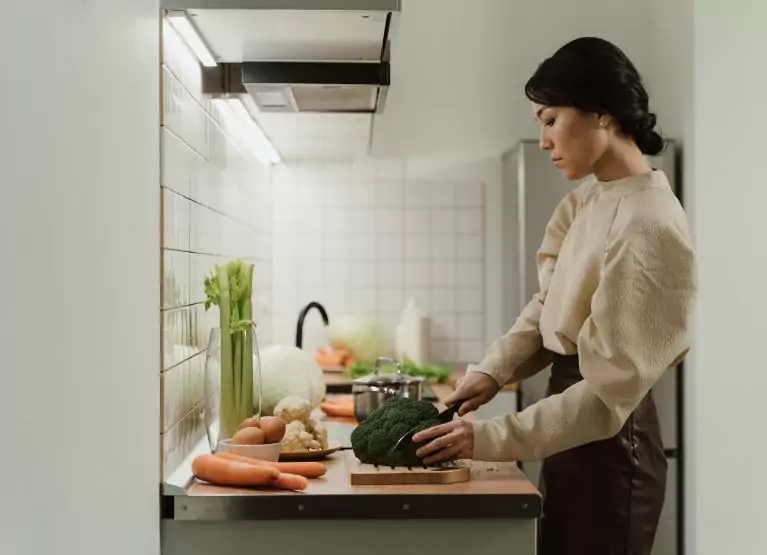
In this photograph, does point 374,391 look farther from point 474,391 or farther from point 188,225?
point 188,225

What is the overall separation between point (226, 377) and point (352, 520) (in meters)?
0.48

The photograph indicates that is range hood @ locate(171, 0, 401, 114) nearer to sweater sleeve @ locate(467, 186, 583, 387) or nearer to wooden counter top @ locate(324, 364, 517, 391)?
sweater sleeve @ locate(467, 186, 583, 387)

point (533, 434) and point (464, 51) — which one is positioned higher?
point (464, 51)

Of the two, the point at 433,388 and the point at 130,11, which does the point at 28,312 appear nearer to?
the point at 130,11

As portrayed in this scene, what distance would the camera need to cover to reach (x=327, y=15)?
70.1 inches

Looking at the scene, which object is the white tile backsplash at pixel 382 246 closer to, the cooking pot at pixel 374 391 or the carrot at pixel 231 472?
the cooking pot at pixel 374 391

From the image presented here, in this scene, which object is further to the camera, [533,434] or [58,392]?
[533,434]

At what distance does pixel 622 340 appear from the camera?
1.68m

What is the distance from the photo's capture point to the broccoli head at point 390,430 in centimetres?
181

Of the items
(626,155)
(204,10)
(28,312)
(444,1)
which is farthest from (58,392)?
(444,1)

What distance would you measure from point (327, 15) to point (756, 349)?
186 centimetres

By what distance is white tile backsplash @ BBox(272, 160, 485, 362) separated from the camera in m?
4.20

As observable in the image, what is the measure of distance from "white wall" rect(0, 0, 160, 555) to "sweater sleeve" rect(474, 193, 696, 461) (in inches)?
25.8

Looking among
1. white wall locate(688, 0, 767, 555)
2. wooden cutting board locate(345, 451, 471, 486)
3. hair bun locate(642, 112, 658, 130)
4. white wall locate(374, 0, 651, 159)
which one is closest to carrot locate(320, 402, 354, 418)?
wooden cutting board locate(345, 451, 471, 486)
